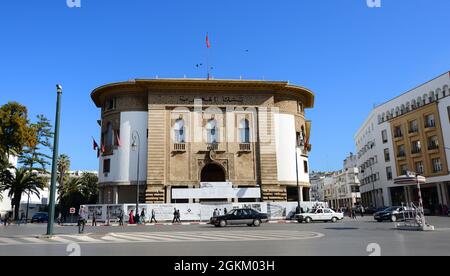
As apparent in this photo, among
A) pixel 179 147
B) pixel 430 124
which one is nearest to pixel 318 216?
pixel 179 147

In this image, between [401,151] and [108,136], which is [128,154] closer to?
[108,136]

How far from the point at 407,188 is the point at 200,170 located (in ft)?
116

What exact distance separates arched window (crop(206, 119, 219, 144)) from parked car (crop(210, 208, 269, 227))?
17.4m

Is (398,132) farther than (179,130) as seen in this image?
Yes

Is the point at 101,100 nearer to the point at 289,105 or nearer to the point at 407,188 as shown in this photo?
the point at 289,105

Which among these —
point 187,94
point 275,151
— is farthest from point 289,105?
point 187,94

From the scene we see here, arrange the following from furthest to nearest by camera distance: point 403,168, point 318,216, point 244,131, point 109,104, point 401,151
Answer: point 401,151
point 403,168
point 109,104
point 244,131
point 318,216

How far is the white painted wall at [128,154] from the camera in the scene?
1774 inches

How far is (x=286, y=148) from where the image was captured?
4791 centimetres

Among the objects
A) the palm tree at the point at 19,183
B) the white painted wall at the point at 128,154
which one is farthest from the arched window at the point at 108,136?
the palm tree at the point at 19,183

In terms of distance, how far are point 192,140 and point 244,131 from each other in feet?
23.0

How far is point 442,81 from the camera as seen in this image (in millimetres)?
51125

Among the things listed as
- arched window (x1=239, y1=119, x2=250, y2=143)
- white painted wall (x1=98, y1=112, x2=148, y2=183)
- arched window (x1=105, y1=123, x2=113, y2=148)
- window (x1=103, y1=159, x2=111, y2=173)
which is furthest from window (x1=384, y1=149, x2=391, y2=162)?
window (x1=103, y1=159, x2=111, y2=173)

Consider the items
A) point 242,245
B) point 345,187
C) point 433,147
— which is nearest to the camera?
point 242,245
